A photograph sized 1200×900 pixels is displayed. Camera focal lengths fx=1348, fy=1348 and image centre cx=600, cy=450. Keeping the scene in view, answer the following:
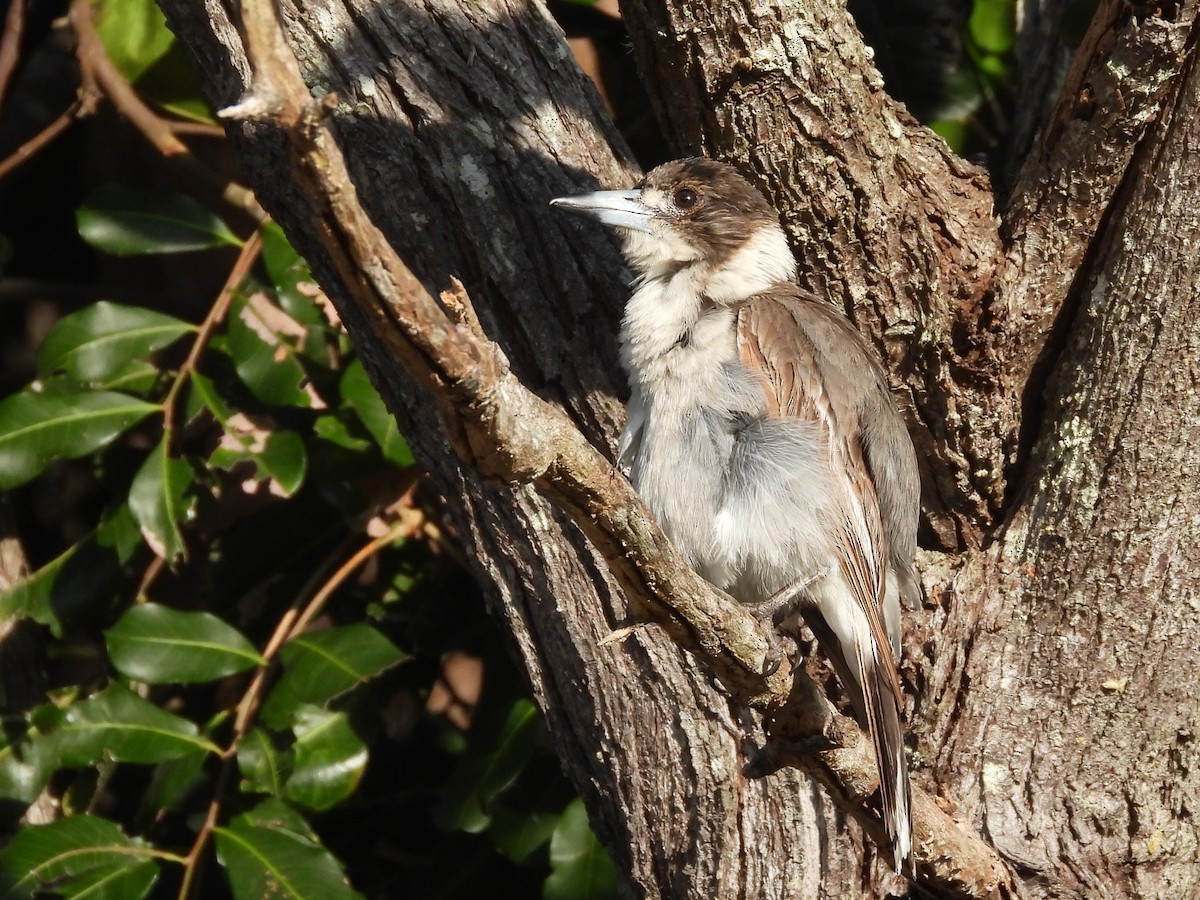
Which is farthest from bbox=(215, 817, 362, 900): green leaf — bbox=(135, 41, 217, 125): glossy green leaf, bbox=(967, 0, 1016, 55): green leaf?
bbox=(967, 0, 1016, 55): green leaf

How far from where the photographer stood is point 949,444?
3006mm

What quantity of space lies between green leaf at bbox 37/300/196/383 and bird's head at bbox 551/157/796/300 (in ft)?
4.36

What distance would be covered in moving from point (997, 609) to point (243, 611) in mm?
2133

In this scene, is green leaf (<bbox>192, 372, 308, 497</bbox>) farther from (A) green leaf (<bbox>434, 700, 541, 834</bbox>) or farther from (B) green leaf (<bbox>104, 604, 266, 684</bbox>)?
(A) green leaf (<bbox>434, 700, 541, 834</bbox>)

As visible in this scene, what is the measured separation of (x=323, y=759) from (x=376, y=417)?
90 centimetres

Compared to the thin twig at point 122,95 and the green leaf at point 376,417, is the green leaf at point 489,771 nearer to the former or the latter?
the green leaf at point 376,417

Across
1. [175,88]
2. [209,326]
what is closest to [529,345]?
[209,326]

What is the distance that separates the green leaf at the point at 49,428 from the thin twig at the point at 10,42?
1660 mm

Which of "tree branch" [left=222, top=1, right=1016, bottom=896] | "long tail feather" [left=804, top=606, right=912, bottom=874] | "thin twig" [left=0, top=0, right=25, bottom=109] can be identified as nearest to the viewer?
"tree branch" [left=222, top=1, right=1016, bottom=896]

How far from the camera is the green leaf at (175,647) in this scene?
341 cm

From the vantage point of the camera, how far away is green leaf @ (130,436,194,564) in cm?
339

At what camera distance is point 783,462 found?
291 cm

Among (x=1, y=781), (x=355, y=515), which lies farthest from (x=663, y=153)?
(x=1, y=781)

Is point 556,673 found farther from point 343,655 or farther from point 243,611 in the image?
point 243,611
